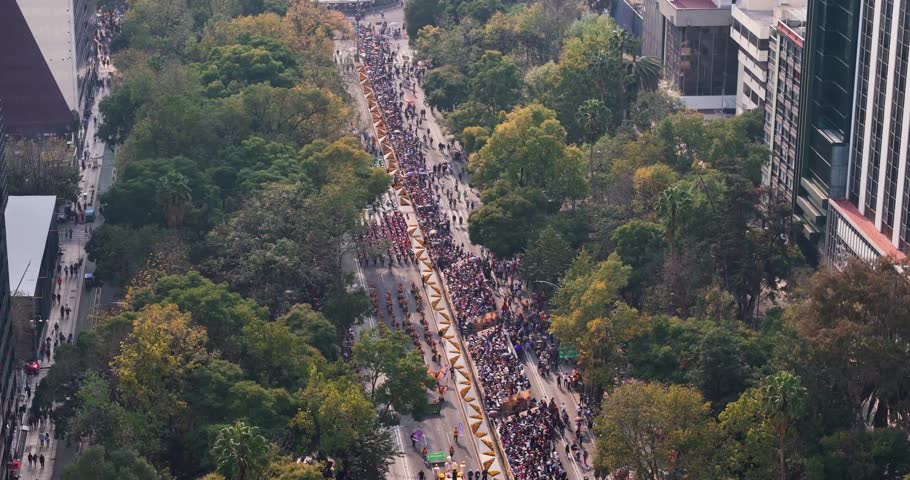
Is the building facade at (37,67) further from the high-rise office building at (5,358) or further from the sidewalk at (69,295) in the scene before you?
the high-rise office building at (5,358)

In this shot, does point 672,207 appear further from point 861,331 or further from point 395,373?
point 861,331

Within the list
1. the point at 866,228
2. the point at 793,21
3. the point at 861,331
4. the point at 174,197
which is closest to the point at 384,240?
the point at 174,197

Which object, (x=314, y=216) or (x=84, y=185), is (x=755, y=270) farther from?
(x=84, y=185)

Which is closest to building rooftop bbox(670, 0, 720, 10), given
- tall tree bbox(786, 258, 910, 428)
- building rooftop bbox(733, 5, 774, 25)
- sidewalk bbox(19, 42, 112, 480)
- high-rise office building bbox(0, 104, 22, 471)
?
building rooftop bbox(733, 5, 774, 25)

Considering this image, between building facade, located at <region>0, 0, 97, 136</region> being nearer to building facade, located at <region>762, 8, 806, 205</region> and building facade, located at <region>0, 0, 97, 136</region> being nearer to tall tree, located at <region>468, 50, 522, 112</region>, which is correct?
tall tree, located at <region>468, 50, 522, 112</region>

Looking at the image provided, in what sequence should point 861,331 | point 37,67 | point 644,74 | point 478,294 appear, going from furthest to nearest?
1. point 37,67
2. point 644,74
3. point 478,294
4. point 861,331

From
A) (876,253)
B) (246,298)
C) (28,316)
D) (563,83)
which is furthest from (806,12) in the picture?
(28,316)

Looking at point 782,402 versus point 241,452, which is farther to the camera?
point 782,402
